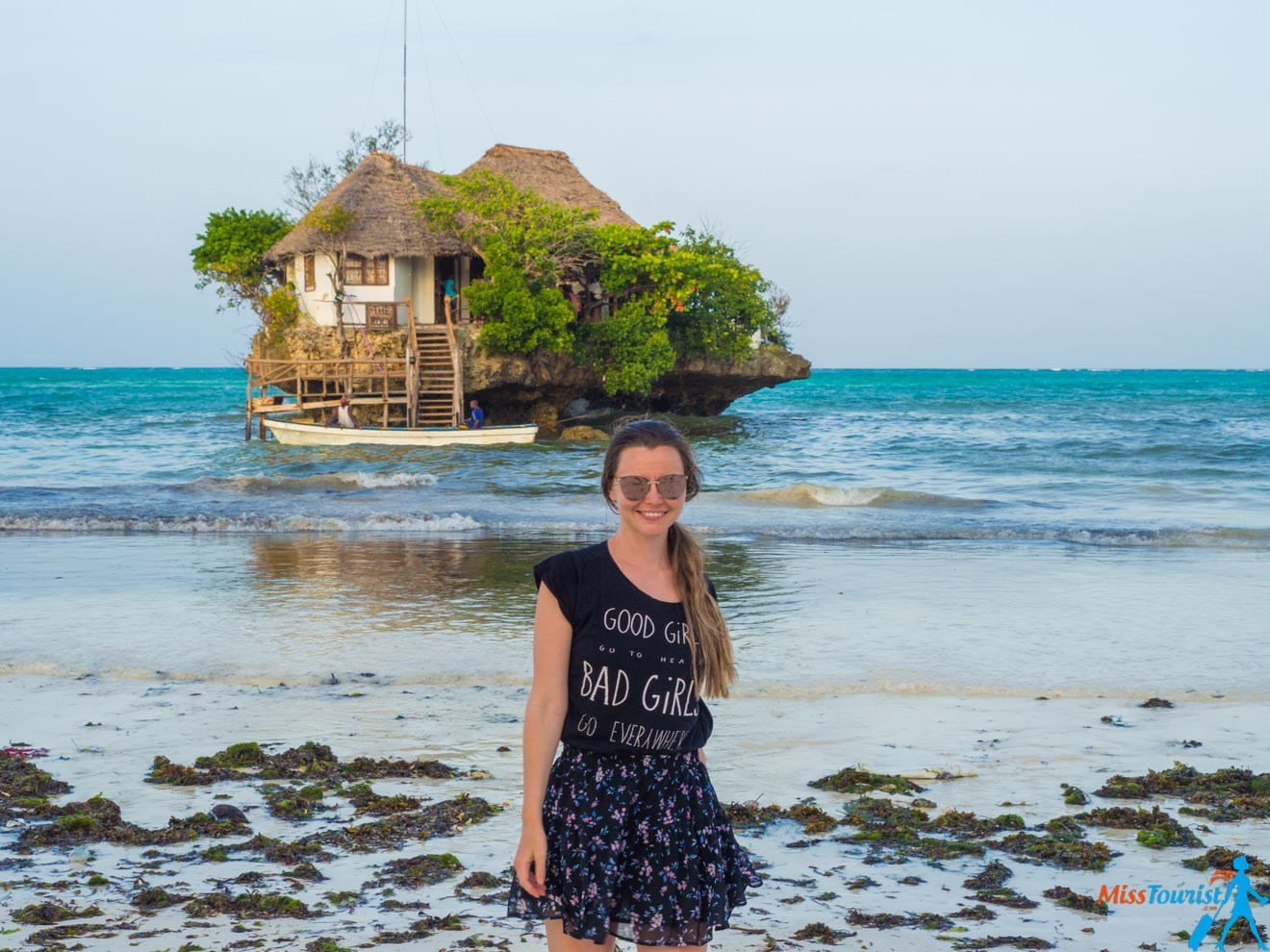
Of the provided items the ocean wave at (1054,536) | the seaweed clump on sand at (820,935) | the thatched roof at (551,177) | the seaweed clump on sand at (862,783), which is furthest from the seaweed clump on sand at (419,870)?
the thatched roof at (551,177)

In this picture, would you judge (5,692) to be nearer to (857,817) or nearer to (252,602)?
(252,602)

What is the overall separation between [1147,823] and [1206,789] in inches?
22.0

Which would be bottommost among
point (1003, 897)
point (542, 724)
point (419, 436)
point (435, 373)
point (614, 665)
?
point (1003, 897)

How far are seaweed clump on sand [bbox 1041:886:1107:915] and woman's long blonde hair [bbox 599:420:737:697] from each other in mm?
1805

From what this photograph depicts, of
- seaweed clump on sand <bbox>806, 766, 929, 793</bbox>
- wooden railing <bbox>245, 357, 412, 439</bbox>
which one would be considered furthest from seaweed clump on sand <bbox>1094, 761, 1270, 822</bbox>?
wooden railing <bbox>245, 357, 412, 439</bbox>

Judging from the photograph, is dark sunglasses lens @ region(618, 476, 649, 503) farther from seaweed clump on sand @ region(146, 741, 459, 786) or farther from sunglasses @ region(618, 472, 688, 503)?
seaweed clump on sand @ region(146, 741, 459, 786)

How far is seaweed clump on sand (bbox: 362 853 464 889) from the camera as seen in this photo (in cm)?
397

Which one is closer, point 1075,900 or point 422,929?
point 422,929

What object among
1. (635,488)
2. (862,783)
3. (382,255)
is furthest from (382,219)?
(635,488)

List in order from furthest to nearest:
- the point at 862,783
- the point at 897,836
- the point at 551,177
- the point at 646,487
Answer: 1. the point at 551,177
2. the point at 862,783
3. the point at 897,836
4. the point at 646,487

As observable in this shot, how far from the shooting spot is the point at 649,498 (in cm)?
267

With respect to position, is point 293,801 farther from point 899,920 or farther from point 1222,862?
point 1222,862

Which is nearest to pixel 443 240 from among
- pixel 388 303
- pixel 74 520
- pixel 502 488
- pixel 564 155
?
pixel 388 303

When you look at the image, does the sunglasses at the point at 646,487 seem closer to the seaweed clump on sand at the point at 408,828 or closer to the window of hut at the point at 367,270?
the seaweed clump on sand at the point at 408,828
